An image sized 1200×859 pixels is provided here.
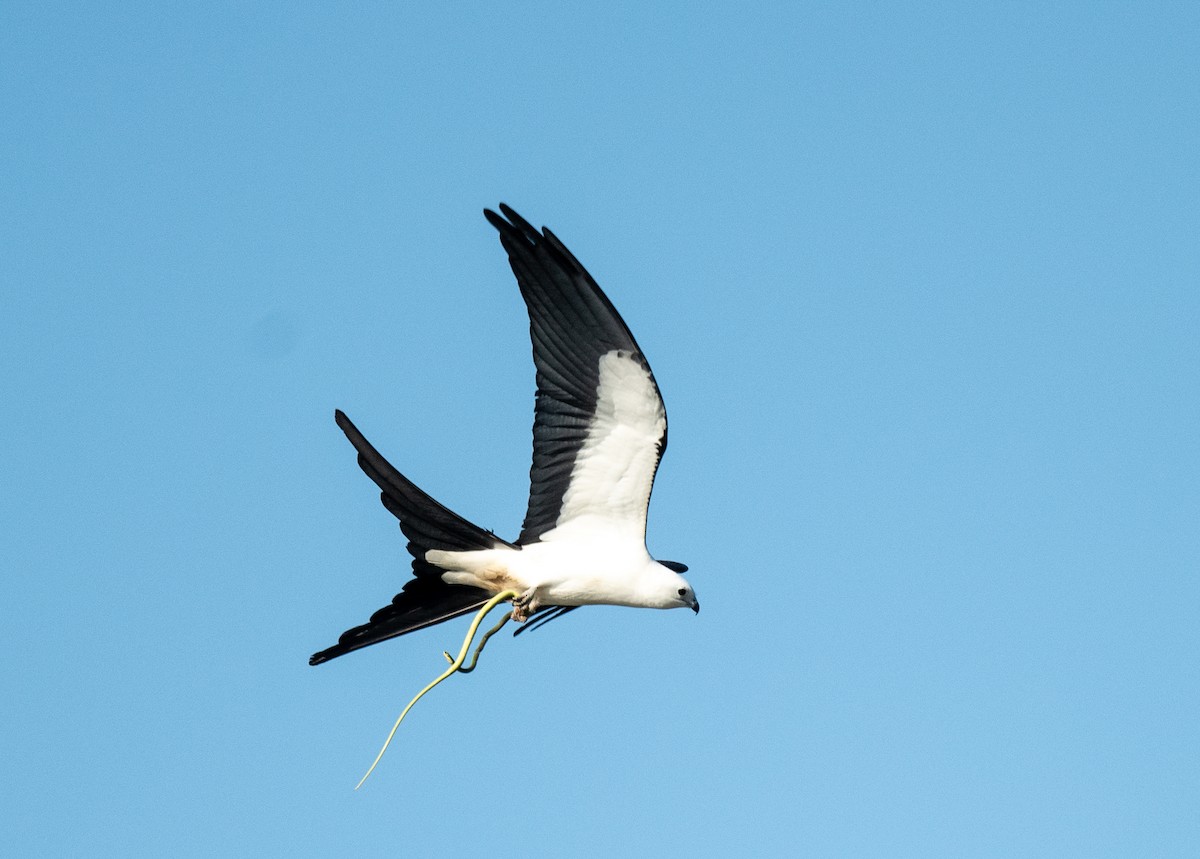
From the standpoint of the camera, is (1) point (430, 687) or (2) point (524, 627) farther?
(2) point (524, 627)

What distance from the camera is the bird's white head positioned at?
1057 cm

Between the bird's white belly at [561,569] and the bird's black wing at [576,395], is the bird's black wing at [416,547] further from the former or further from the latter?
the bird's black wing at [576,395]

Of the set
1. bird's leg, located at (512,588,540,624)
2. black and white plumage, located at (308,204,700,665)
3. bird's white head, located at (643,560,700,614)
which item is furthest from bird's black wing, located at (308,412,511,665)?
bird's white head, located at (643,560,700,614)

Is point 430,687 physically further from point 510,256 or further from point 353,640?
point 510,256

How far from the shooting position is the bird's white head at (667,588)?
10570 millimetres

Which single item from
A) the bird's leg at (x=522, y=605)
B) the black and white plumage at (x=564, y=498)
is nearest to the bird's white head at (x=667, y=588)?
the black and white plumage at (x=564, y=498)

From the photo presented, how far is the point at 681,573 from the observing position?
36.4ft

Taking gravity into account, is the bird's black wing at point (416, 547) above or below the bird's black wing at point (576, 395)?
below

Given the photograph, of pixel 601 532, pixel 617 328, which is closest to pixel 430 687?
pixel 601 532

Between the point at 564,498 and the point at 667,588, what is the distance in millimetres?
800

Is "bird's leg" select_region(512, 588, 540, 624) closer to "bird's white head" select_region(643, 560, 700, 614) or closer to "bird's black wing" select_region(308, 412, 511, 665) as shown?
"bird's black wing" select_region(308, 412, 511, 665)

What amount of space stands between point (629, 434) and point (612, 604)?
3.41 feet

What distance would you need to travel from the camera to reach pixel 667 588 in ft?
34.8

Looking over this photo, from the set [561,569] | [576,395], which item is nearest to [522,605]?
[561,569]
